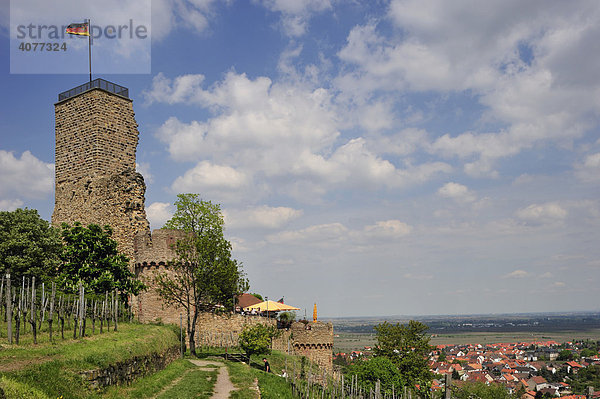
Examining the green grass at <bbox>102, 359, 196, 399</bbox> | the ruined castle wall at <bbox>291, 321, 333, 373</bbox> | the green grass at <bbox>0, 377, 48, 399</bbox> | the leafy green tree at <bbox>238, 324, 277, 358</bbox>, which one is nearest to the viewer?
the green grass at <bbox>0, 377, 48, 399</bbox>

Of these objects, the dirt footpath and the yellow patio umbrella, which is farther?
the yellow patio umbrella

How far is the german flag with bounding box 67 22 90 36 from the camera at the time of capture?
30766 mm

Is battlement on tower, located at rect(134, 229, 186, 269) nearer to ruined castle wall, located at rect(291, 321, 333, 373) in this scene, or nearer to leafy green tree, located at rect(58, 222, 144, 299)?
leafy green tree, located at rect(58, 222, 144, 299)

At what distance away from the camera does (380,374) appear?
88.5 ft

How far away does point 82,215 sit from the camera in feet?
101

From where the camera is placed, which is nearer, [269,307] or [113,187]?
[113,187]

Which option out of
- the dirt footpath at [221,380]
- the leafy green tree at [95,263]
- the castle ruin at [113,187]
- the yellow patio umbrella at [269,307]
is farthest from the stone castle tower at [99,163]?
the yellow patio umbrella at [269,307]

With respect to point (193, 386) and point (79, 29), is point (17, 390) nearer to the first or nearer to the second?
point (193, 386)

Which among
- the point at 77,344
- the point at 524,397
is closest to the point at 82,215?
the point at 77,344

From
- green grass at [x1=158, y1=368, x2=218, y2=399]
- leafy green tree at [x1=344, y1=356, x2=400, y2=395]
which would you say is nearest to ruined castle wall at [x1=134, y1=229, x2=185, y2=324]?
green grass at [x1=158, y1=368, x2=218, y2=399]

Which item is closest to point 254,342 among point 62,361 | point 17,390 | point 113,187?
point 62,361

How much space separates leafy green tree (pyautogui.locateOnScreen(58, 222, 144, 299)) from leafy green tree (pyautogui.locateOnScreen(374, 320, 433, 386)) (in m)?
17.4

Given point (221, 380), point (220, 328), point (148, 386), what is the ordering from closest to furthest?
point (148, 386), point (221, 380), point (220, 328)

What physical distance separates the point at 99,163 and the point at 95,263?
26.7ft
